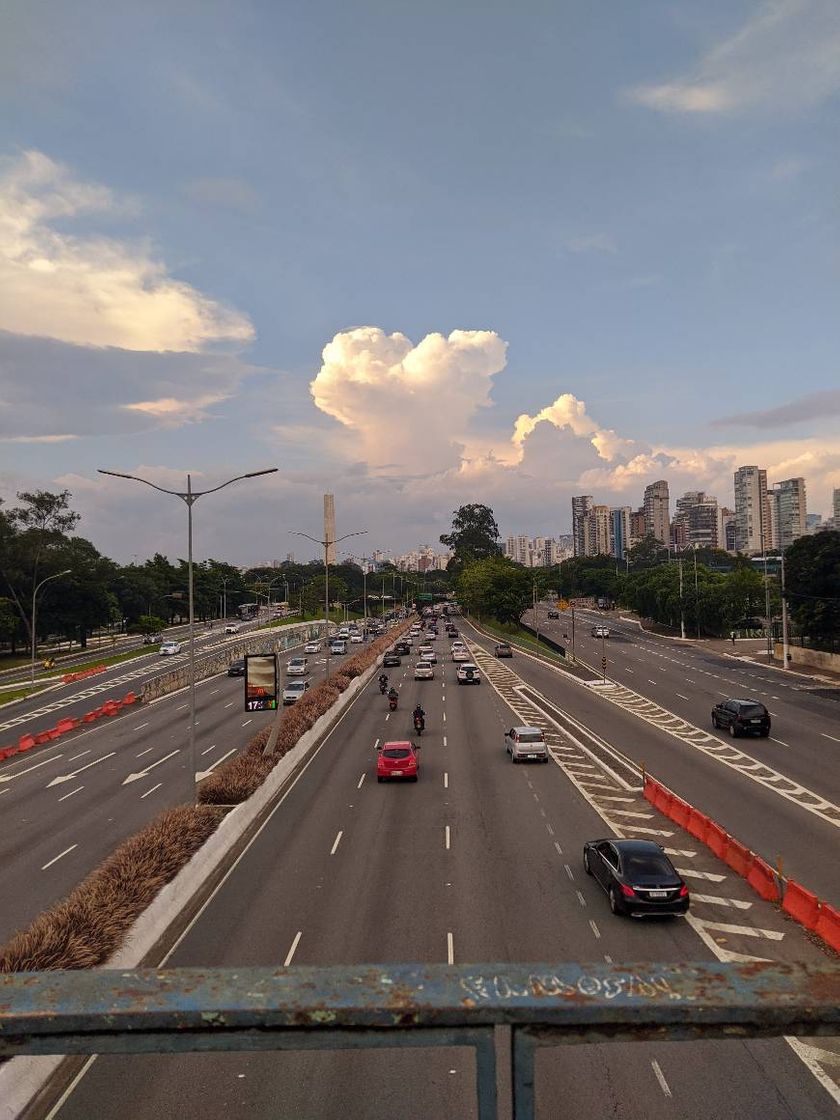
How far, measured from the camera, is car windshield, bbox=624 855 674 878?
1575 centimetres

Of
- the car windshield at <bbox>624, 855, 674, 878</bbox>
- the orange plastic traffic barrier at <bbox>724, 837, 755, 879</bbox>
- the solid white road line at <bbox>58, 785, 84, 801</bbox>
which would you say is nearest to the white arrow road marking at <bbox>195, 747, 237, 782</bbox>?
the solid white road line at <bbox>58, 785, 84, 801</bbox>

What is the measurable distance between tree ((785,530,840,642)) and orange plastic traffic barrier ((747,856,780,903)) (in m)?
47.0

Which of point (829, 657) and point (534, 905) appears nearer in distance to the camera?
point (534, 905)

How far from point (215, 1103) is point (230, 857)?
1061cm

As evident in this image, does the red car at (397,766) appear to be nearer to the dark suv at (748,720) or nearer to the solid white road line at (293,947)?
the solid white road line at (293,947)

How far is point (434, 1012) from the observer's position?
237 cm

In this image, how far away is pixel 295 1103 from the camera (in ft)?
31.4

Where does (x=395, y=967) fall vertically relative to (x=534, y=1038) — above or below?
above

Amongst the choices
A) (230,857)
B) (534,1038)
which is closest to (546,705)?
(230,857)

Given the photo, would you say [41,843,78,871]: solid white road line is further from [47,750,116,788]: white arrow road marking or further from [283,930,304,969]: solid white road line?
[47,750,116,788]: white arrow road marking

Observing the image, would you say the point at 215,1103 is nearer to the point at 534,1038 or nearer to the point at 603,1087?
the point at 603,1087

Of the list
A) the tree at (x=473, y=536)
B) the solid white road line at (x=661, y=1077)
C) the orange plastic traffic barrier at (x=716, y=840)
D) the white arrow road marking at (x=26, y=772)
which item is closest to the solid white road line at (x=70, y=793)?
the white arrow road marking at (x=26, y=772)

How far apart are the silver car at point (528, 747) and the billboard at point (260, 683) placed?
10317mm

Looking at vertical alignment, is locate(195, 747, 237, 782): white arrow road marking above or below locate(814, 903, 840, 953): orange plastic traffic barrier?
below
